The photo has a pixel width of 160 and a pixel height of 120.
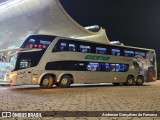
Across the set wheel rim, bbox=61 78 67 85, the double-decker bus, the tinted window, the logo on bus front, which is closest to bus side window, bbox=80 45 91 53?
the double-decker bus

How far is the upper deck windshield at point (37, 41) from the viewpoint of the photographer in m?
15.0

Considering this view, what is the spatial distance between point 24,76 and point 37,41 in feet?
7.36

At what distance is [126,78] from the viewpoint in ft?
68.8

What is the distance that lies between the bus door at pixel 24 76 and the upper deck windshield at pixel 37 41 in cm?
144

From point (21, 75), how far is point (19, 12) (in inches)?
828

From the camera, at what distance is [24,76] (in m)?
14.6

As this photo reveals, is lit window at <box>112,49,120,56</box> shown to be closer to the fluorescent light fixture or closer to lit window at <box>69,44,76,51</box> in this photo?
lit window at <box>69,44,76,51</box>

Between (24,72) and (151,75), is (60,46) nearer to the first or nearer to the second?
(24,72)

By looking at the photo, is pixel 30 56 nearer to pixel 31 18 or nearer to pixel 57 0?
pixel 57 0

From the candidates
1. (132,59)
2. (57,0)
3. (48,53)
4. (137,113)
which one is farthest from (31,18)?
(137,113)

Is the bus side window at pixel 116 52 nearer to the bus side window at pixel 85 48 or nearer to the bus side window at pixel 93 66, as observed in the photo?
the bus side window at pixel 93 66

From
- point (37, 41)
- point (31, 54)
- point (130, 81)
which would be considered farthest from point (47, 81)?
point (130, 81)

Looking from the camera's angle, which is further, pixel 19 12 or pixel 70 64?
pixel 19 12

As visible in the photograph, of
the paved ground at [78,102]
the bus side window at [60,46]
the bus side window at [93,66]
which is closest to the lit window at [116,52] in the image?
the bus side window at [93,66]
